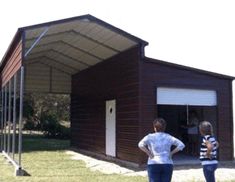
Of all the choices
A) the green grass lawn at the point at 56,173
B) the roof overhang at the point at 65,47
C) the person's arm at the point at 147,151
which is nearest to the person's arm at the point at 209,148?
the person's arm at the point at 147,151

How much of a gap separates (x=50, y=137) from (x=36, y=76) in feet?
33.1

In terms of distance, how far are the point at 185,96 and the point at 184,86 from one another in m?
0.31

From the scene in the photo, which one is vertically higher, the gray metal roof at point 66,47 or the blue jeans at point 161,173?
the gray metal roof at point 66,47

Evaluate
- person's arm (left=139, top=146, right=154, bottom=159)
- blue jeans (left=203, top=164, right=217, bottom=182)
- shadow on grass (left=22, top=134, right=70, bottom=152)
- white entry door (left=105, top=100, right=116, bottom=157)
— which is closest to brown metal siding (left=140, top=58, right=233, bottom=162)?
white entry door (left=105, top=100, right=116, bottom=157)

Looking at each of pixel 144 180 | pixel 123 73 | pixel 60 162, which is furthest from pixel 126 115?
pixel 144 180

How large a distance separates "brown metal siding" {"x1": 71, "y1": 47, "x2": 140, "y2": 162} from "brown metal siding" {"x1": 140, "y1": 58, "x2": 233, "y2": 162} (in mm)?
224

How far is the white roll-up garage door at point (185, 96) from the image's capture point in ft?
Answer: 40.4

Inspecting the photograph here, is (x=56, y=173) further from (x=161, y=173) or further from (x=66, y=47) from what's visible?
(x=66, y=47)

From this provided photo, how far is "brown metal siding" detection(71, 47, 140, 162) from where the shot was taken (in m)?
12.3

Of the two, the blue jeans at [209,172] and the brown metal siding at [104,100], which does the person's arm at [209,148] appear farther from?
the brown metal siding at [104,100]

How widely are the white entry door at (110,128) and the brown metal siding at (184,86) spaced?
2307mm

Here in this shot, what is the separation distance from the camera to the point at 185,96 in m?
12.6

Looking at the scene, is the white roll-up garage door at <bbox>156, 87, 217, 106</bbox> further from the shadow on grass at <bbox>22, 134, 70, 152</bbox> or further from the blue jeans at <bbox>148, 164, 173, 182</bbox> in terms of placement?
the shadow on grass at <bbox>22, 134, 70, 152</bbox>

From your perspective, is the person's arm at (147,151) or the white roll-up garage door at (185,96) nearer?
the person's arm at (147,151)
